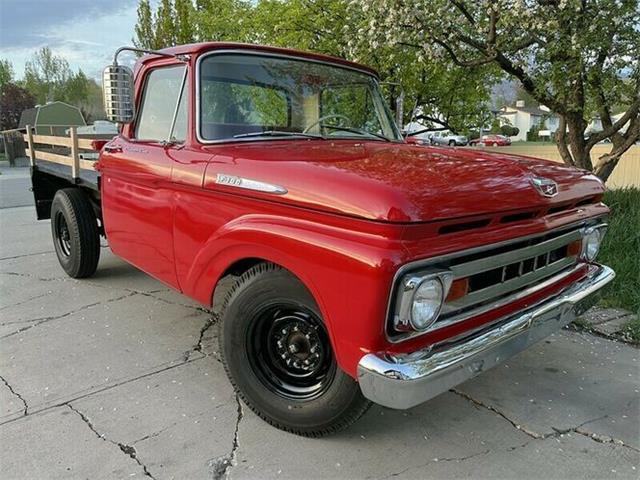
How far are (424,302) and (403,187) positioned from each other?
0.46m

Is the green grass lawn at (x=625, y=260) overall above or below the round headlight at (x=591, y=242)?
below

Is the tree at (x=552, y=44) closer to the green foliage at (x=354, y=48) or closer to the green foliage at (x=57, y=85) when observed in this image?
the green foliage at (x=354, y=48)

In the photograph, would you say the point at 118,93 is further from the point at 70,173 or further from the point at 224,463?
the point at 224,463

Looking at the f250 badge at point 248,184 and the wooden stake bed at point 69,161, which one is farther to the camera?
the wooden stake bed at point 69,161

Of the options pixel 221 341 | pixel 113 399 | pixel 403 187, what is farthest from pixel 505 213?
pixel 113 399

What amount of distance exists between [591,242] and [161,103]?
2.89m

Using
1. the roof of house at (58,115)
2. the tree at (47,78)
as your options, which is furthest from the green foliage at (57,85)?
the roof of house at (58,115)

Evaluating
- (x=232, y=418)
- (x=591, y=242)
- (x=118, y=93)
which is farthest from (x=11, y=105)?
(x=591, y=242)

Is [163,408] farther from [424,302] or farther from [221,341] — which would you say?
[424,302]

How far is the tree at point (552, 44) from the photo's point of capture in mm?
5887

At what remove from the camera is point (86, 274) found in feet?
17.0

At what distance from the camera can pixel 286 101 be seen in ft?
11.4

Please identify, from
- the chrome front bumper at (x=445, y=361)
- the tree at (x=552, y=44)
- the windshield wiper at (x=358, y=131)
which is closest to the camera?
the chrome front bumper at (x=445, y=361)

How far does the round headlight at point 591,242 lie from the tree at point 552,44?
3438mm
